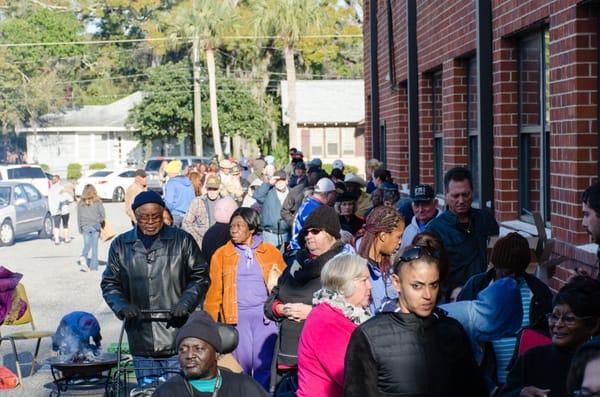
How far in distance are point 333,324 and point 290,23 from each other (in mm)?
55027

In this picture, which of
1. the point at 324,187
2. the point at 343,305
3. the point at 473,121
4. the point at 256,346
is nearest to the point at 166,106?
the point at 473,121

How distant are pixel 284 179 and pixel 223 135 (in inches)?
2087

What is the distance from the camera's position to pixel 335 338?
19.2ft

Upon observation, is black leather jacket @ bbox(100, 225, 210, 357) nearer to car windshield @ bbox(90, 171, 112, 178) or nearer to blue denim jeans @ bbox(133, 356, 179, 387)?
blue denim jeans @ bbox(133, 356, 179, 387)

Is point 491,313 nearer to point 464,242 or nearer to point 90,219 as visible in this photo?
point 464,242

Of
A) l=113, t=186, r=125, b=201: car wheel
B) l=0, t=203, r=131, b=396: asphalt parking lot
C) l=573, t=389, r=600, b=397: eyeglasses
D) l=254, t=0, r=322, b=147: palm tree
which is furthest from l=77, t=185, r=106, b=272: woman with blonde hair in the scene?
l=254, t=0, r=322, b=147: palm tree

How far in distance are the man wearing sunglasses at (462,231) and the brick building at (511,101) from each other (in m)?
0.87

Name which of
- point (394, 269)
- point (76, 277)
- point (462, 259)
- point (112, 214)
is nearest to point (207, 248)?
point (462, 259)

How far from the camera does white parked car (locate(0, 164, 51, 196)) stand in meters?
38.9

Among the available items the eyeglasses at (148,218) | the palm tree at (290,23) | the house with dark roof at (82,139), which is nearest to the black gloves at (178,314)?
the eyeglasses at (148,218)

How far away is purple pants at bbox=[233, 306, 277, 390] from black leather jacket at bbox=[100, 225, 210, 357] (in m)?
1.13

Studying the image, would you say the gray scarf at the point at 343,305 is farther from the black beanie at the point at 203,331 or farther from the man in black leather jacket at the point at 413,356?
the man in black leather jacket at the point at 413,356

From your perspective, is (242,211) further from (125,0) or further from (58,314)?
(125,0)

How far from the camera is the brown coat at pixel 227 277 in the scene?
9594mm
